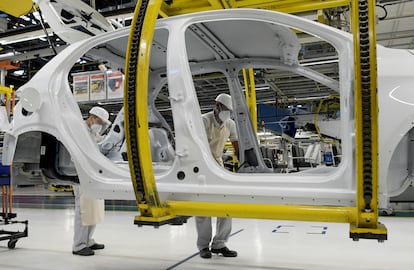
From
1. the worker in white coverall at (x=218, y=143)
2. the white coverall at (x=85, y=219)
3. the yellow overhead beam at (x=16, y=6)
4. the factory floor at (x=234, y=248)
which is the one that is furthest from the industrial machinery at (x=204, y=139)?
the factory floor at (x=234, y=248)

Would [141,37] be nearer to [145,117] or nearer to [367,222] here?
[145,117]

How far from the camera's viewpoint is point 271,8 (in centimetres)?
381

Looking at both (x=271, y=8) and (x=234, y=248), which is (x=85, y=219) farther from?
(x=271, y=8)

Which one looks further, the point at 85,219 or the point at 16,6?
the point at 85,219

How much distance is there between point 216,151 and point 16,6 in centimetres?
243

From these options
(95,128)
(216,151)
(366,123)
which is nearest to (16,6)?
(95,128)

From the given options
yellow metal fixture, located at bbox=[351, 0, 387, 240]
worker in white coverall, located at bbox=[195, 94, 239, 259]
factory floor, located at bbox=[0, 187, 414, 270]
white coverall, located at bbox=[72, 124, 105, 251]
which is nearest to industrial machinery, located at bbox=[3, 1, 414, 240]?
yellow metal fixture, located at bbox=[351, 0, 387, 240]

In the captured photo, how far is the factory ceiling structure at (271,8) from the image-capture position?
3867 millimetres

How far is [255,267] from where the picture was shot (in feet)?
13.8

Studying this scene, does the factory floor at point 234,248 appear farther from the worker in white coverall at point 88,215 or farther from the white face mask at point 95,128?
the white face mask at point 95,128

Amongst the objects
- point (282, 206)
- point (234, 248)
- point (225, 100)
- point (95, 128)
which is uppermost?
point (225, 100)

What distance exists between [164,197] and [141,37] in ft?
3.52

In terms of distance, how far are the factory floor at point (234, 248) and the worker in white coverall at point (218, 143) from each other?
13 cm

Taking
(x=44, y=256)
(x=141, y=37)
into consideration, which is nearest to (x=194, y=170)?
(x=141, y=37)
